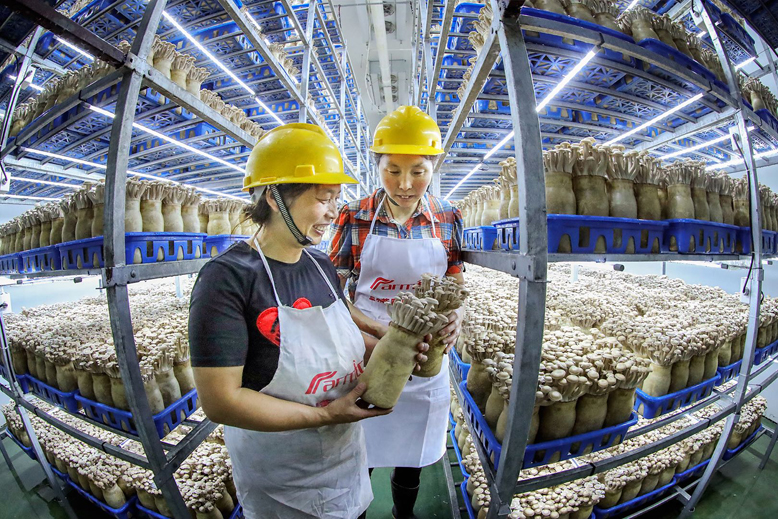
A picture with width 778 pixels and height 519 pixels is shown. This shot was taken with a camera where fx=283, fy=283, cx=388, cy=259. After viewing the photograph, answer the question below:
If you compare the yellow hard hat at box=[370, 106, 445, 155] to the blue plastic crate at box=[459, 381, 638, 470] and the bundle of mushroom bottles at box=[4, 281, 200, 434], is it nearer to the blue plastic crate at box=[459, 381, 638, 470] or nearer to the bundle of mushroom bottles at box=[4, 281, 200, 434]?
the blue plastic crate at box=[459, 381, 638, 470]

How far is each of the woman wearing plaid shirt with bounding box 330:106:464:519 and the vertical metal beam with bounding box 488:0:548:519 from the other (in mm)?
568

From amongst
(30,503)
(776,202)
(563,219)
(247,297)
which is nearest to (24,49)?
(247,297)

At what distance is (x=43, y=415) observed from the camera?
224cm

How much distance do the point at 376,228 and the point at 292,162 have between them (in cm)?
83

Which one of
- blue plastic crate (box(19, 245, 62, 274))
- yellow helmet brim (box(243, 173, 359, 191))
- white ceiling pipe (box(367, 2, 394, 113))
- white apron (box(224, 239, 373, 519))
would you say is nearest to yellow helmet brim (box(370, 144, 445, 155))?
yellow helmet brim (box(243, 173, 359, 191))

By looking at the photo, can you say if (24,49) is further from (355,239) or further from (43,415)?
(355,239)

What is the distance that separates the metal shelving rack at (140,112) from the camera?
4.42ft

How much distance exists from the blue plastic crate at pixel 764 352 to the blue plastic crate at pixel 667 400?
955 millimetres

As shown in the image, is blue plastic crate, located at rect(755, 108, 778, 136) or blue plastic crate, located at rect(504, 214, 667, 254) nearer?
blue plastic crate, located at rect(504, 214, 667, 254)

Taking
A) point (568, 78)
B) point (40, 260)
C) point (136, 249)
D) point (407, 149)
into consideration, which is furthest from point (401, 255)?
point (40, 260)

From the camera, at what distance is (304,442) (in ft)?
3.55

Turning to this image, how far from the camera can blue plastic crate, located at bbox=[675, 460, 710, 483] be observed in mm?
2365

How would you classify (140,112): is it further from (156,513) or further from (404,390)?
(404,390)

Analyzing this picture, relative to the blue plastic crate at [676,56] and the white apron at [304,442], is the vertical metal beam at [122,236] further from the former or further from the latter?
the blue plastic crate at [676,56]
